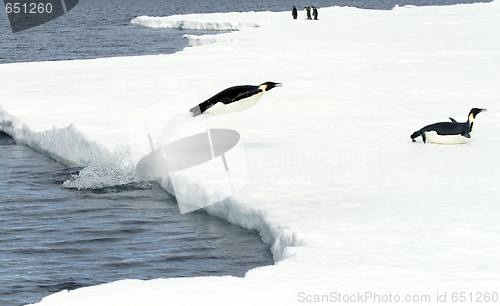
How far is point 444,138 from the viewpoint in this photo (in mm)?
7992

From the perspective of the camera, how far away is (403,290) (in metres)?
3.92

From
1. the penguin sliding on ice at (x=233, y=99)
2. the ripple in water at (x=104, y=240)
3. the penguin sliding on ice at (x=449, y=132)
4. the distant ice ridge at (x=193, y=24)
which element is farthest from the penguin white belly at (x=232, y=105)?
the distant ice ridge at (x=193, y=24)

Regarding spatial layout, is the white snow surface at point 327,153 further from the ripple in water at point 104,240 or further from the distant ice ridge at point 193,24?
the distant ice ridge at point 193,24

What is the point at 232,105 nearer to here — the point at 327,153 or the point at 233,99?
the point at 233,99

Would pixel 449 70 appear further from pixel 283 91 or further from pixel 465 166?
pixel 465 166

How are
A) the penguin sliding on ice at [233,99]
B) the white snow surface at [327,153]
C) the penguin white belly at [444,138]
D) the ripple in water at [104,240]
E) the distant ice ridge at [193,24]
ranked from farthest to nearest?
the distant ice ridge at [193,24] → the penguin white belly at [444,138] → the penguin sliding on ice at [233,99] → the ripple in water at [104,240] → the white snow surface at [327,153]

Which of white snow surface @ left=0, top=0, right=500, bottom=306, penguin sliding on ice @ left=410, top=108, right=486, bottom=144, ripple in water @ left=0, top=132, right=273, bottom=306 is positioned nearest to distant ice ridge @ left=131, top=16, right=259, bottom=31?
white snow surface @ left=0, top=0, right=500, bottom=306

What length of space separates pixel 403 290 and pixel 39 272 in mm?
3058

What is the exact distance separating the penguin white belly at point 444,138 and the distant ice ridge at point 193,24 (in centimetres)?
2534

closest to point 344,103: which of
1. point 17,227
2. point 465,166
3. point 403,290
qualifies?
point 465,166

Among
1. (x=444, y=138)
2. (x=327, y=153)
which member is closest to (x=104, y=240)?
(x=327, y=153)

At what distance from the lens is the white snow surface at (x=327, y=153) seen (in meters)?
4.15

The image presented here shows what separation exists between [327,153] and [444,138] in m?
1.53

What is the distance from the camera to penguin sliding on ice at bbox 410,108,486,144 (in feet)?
25.7
